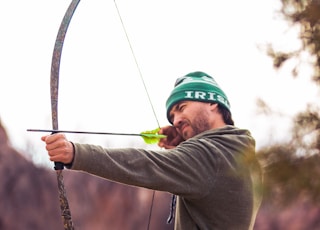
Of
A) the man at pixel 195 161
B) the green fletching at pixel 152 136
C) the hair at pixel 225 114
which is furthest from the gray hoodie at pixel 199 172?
the green fletching at pixel 152 136

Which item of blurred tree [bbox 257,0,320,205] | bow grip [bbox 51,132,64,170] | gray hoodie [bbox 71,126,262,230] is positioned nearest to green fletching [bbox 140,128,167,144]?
gray hoodie [bbox 71,126,262,230]

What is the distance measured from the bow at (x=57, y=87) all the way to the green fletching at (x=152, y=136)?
33 cm

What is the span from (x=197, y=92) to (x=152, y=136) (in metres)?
0.20

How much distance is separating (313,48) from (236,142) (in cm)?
64

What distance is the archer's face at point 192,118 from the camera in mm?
2068

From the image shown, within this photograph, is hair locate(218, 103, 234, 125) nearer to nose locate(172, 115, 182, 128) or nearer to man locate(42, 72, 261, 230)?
man locate(42, 72, 261, 230)

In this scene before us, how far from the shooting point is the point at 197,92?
214 cm

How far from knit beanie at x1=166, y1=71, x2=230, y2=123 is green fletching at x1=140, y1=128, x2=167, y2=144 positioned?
0.07 meters

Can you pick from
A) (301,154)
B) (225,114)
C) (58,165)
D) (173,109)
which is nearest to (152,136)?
(173,109)

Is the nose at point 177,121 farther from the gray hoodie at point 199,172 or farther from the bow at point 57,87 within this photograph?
the bow at point 57,87

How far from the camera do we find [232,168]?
1902mm

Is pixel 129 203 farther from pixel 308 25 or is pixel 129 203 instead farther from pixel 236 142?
pixel 308 25

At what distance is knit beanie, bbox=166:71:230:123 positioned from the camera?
213 cm

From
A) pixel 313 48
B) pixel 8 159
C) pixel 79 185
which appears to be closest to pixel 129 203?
pixel 79 185
